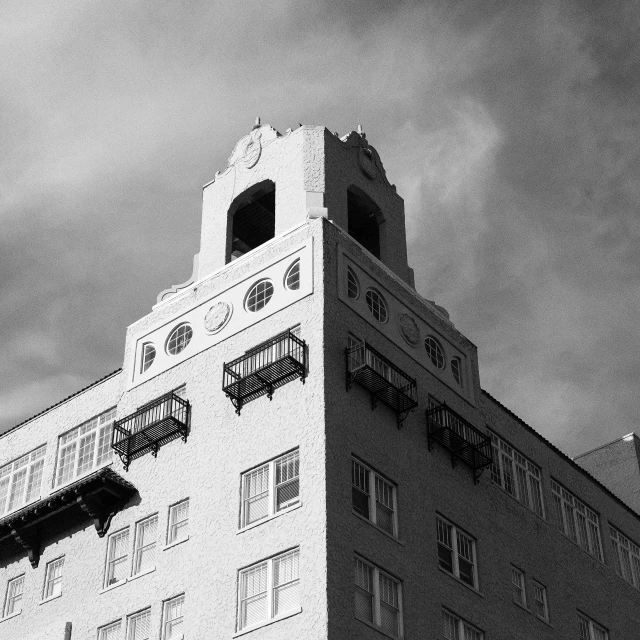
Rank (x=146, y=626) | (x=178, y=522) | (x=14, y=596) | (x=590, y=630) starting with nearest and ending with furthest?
1. (x=146, y=626)
2. (x=178, y=522)
3. (x=14, y=596)
4. (x=590, y=630)

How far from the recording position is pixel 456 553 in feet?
137

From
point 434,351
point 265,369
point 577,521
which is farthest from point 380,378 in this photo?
point 577,521

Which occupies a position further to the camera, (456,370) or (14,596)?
(456,370)

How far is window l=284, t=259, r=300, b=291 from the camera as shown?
42.8 metres

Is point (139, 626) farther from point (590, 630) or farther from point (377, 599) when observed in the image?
point (590, 630)

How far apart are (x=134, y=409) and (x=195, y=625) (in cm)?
961

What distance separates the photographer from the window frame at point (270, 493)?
3803 centimetres

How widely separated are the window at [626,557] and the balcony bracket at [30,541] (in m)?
22.5

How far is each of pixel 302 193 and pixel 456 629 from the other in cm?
1581

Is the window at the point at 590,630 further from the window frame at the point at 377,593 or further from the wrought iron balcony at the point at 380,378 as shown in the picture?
the window frame at the point at 377,593

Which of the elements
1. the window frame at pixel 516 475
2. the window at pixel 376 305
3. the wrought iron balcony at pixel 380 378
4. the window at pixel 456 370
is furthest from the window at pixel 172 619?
the window at pixel 456 370

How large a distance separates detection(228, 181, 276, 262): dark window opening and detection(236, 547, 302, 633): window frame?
15167 millimetres

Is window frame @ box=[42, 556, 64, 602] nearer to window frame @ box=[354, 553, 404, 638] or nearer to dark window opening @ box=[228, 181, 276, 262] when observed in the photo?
window frame @ box=[354, 553, 404, 638]

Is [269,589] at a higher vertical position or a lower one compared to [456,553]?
lower
